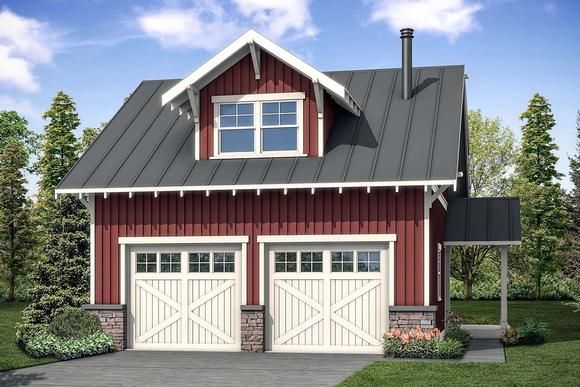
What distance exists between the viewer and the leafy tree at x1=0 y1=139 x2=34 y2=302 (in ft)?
151

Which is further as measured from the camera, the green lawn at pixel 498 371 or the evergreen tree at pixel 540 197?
the evergreen tree at pixel 540 197

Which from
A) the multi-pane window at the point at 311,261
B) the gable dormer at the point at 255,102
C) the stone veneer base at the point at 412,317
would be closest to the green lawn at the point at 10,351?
the multi-pane window at the point at 311,261

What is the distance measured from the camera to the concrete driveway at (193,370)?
16.8 metres

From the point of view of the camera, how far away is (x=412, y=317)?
20766 millimetres

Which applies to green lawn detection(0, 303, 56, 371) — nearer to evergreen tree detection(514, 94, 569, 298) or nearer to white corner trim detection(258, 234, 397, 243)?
white corner trim detection(258, 234, 397, 243)

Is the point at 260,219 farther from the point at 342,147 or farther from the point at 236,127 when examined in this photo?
the point at 342,147

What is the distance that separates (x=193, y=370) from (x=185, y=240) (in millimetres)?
4695

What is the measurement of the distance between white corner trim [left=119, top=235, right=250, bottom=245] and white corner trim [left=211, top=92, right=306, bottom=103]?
3.44 m

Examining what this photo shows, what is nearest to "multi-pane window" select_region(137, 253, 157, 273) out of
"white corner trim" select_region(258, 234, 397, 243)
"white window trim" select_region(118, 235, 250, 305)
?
"white window trim" select_region(118, 235, 250, 305)

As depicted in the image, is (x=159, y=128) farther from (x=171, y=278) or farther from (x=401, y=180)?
(x=401, y=180)

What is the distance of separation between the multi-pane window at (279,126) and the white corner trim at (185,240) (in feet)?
7.77

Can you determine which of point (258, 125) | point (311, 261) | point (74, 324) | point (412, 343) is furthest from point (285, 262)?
point (74, 324)

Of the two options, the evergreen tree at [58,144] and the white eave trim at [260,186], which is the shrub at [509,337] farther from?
the evergreen tree at [58,144]

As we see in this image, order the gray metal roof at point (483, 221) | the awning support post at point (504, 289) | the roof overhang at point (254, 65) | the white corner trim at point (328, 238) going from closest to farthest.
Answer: the white corner trim at point (328, 238) < the roof overhang at point (254, 65) < the gray metal roof at point (483, 221) < the awning support post at point (504, 289)
